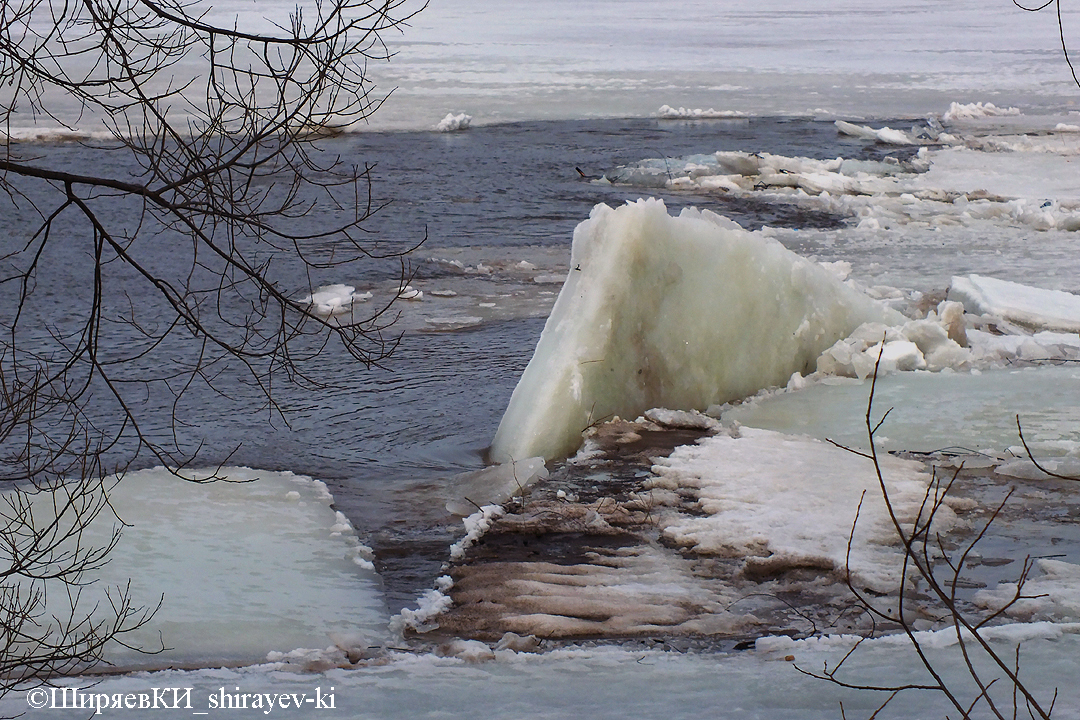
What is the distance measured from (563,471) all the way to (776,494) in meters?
0.93

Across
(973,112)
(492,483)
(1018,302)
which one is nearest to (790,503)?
(492,483)

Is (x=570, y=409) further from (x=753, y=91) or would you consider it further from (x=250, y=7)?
(x=250, y=7)

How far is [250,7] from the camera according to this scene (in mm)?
37500

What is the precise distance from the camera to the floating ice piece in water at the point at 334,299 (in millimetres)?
7555

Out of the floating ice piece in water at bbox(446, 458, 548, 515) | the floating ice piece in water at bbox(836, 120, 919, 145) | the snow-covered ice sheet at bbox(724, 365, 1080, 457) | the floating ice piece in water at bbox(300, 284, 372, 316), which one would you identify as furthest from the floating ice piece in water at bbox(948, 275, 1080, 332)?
the floating ice piece in water at bbox(836, 120, 919, 145)

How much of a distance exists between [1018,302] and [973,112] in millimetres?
11295

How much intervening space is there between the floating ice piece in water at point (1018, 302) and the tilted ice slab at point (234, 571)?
4274mm

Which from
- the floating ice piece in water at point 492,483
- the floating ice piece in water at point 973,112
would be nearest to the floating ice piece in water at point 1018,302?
the floating ice piece in water at point 492,483

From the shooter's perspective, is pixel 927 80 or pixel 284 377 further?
pixel 927 80

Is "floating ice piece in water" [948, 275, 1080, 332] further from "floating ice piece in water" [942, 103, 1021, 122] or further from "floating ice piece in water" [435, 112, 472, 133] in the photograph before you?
"floating ice piece in water" [942, 103, 1021, 122]

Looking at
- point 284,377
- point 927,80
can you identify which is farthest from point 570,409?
point 927,80

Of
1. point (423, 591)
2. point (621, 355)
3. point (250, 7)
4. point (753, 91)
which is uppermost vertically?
point (250, 7)

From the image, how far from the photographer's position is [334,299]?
7.71 meters

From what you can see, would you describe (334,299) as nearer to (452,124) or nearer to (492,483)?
(492,483)
